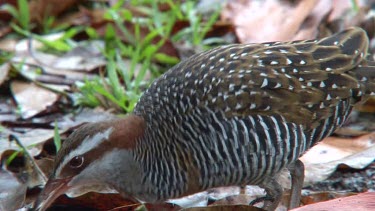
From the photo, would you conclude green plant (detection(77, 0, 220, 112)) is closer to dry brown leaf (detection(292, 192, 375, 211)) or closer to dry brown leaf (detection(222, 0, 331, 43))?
dry brown leaf (detection(222, 0, 331, 43))

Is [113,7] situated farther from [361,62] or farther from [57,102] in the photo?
[361,62]

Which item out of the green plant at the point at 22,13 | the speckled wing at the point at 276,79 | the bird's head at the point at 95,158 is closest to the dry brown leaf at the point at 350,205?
the speckled wing at the point at 276,79

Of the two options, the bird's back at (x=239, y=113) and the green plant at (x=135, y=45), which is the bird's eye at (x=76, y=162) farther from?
the green plant at (x=135, y=45)

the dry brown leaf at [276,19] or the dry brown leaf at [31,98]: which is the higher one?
the dry brown leaf at [276,19]

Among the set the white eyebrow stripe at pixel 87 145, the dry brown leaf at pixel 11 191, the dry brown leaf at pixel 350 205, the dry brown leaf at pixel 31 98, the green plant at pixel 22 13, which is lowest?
the dry brown leaf at pixel 11 191

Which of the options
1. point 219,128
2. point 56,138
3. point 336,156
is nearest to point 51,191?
point 219,128

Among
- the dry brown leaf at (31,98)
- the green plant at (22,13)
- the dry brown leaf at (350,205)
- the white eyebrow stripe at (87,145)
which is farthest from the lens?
the green plant at (22,13)

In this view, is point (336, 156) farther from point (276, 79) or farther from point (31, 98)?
point (31, 98)

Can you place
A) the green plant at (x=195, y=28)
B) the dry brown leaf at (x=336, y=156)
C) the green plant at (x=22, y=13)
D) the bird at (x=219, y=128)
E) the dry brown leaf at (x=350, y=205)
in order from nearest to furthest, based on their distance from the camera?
the dry brown leaf at (x=350, y=205), the bird at (x=219, y=128), the dry brown leaf at (x=336, y=156), the green plant at (x=195, y=28), the green plant at (x=22, y=13)
